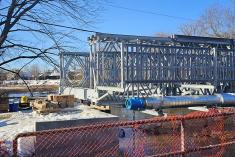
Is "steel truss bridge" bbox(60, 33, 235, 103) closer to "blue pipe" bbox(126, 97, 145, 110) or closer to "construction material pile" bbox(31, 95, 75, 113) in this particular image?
"construction material pile" bbox(31, 95, 75, 113)

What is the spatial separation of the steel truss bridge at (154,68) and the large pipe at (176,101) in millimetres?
2805

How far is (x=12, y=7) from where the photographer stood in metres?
13.5

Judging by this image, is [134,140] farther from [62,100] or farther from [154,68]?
[154,68]

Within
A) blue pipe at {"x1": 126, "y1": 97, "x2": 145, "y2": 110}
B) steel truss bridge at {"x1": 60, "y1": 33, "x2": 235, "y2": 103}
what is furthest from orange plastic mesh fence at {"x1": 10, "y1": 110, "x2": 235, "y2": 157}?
steel truss bridge at {"x1": 60, "y1": 33, "x2": 235, "y2": 103}

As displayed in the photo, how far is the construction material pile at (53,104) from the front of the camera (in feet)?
39.0

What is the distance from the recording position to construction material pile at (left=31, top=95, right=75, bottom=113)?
1189 centimetres

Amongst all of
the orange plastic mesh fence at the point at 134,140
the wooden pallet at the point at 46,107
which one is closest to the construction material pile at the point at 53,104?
the wooden pallet at the point at 46,107

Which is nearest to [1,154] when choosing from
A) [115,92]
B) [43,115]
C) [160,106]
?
[43,115]

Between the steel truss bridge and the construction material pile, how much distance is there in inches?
101

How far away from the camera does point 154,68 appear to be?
16.9m

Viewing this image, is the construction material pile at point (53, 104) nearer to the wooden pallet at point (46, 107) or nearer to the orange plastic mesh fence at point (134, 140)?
the wooden pallet at point (46, 107)

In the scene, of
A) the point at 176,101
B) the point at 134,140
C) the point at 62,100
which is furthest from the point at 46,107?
the point at 176,101

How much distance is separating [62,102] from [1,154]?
695cm

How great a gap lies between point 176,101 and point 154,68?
14.2 ft
